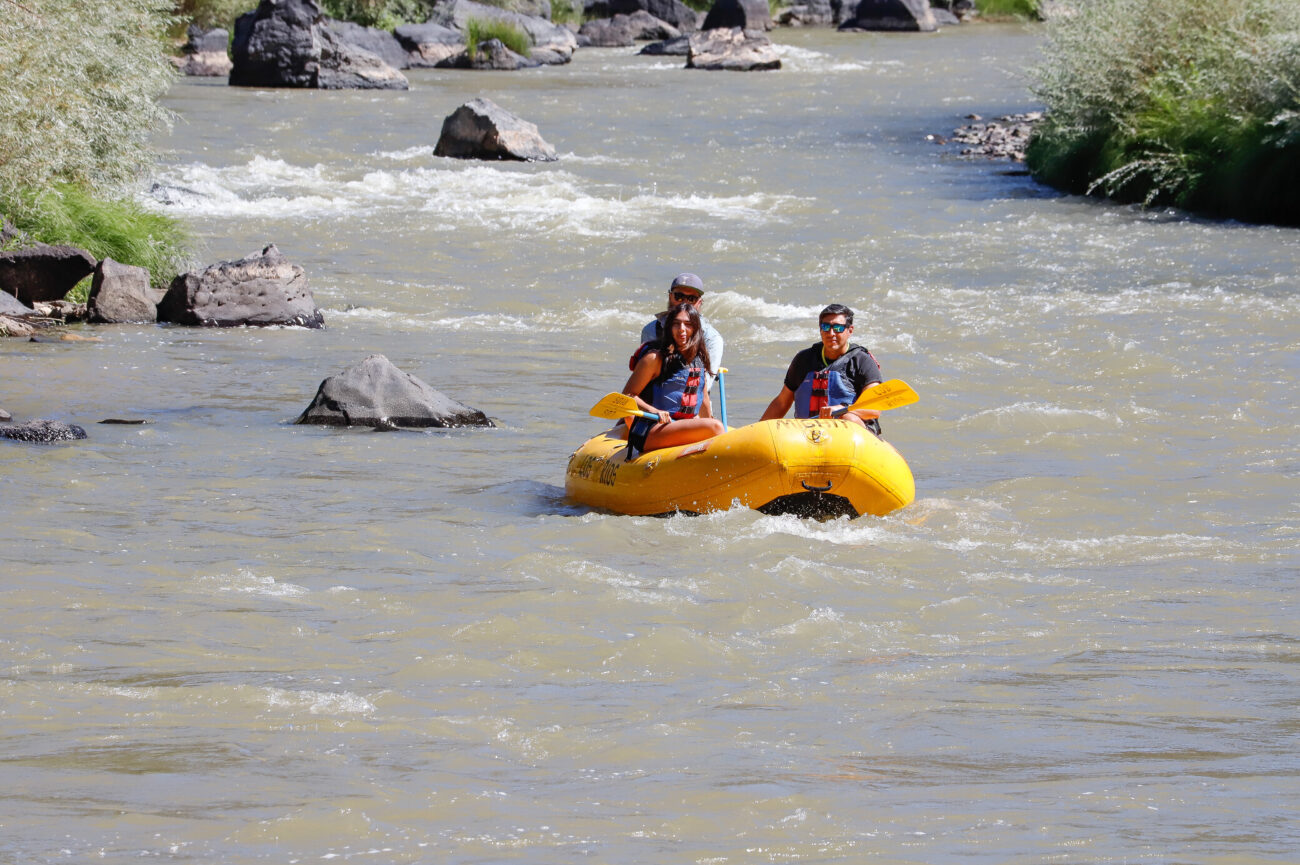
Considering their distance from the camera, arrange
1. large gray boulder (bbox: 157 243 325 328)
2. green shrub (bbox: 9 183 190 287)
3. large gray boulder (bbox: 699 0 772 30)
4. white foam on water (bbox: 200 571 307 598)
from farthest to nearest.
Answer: large gray boulder (bbox: 699 0 772 30), green shrub (bbox: 9 183 190 287), large gray boulder (bbox: 157 243 325 328), white foam on water (bbox: 200 571 307 598)

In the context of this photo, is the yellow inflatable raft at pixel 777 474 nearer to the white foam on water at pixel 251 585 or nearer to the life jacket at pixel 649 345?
the life jacket at pixel 649 345

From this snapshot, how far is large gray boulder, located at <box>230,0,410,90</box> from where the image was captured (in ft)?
112

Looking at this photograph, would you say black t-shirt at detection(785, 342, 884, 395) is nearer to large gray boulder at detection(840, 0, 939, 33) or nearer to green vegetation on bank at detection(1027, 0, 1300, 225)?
green vegetation on bank at detection(1027, 0, 1300, 225)

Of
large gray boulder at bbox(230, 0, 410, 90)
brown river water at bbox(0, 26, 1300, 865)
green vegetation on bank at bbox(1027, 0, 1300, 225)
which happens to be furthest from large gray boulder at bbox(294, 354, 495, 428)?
large gray boulder at bbox(230, 0, 410, 90)

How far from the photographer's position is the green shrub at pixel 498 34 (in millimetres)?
41125

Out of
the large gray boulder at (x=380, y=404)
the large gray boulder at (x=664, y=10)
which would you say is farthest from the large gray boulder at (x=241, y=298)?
the large gray boulder at (x=664, y=10)

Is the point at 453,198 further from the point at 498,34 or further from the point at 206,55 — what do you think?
the point at 498,34

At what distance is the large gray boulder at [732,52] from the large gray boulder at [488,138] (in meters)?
15.3

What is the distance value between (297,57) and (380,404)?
84.1 feet

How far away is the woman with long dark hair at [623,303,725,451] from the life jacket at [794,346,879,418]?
533 millimetres

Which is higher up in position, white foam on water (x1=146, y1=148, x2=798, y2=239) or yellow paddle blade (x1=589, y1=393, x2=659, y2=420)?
white foam on water (x1=146, y1=148, x2=798, y2=239)

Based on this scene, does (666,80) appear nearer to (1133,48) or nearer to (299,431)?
(1133,48)

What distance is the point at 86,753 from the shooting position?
4875 mm

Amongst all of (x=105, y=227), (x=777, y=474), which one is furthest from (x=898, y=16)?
(x=777, y=474)
